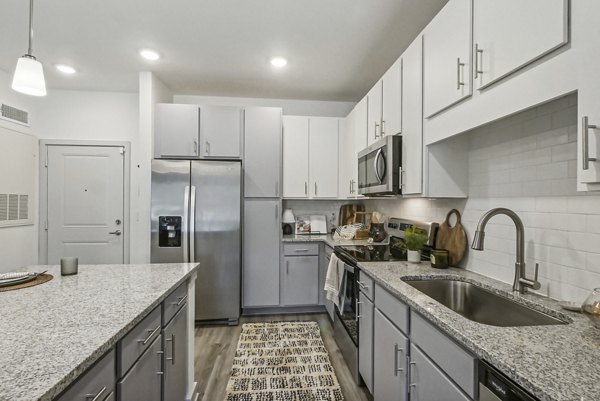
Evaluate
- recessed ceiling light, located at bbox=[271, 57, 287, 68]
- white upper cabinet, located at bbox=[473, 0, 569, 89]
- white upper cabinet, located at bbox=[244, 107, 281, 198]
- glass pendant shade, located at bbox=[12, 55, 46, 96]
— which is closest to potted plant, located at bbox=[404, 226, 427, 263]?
white upper cabinet, located at bbox=[473, 0, 569, 89]

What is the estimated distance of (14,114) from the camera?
3.33 metres

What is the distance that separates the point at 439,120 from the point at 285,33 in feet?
4.82

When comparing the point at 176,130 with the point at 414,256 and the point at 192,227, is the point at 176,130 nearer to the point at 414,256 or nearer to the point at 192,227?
the point at 192,227

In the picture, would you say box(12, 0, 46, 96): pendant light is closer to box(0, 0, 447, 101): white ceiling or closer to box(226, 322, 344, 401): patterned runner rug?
box(0, 0, 447, 101): white ceiling

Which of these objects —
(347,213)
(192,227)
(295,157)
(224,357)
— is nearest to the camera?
(224,357)

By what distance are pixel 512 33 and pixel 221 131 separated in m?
2.78

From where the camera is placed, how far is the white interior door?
3.66 meters

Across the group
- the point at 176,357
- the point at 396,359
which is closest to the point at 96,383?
the point at 176,357

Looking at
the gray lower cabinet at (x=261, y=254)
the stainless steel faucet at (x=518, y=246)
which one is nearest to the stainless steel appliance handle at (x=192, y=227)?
the gray lower cabinet at (x=261, y=254)

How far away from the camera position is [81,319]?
1053mm

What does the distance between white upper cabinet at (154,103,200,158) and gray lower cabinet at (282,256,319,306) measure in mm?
1654

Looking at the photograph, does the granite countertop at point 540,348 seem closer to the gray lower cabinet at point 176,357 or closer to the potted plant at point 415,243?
the potted plant at point 415,243

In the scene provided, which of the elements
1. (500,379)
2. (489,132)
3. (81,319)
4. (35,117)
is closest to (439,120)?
(489,132)

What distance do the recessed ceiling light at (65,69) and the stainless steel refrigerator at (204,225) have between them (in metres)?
1.34
